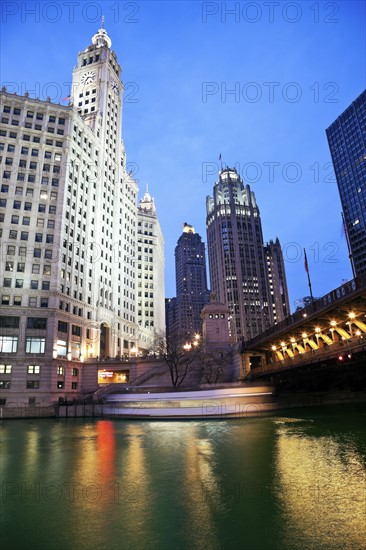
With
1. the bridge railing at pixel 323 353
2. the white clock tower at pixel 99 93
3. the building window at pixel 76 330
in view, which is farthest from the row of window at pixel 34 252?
the bridge railing at pixel 323 353

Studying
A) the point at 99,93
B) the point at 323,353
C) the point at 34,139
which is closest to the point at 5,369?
the point at 34,139

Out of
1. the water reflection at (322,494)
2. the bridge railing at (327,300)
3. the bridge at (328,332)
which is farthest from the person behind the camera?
the bridge at (328,332)

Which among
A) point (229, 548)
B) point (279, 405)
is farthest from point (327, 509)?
point (279, 405)

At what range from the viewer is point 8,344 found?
62844 mm

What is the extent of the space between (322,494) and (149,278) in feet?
396

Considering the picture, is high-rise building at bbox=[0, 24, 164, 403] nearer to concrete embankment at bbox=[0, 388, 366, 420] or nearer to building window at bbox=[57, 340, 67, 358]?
building window at bbox=[57, 340, 67, 358]

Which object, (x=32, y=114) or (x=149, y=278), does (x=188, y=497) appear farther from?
(x=149, y=278)

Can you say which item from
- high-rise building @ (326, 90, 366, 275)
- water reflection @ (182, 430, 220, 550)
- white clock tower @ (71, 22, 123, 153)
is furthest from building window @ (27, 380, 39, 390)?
high-rise building @ (326, 90, 366, 275)

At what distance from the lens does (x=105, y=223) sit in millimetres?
92188

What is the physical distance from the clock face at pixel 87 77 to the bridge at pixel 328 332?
91.3 m

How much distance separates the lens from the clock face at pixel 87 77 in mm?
105000

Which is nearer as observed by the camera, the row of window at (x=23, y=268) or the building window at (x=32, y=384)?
the building window at (x=32, y=384)

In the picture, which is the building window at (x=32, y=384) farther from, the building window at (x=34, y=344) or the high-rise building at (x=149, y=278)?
the high-rise building at (x=149, y=278)

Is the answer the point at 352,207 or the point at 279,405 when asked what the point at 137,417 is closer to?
the point at 279,405
